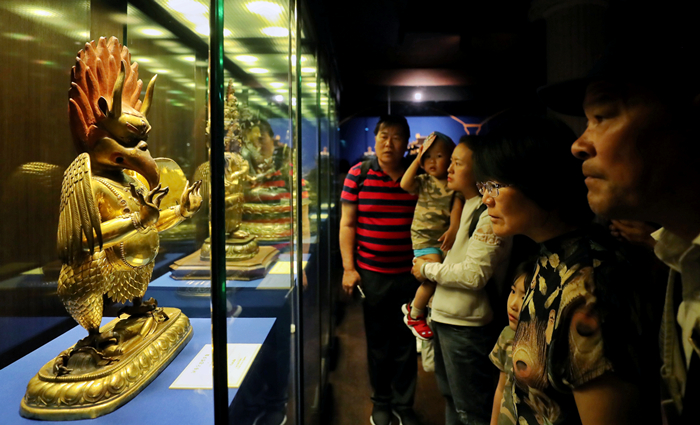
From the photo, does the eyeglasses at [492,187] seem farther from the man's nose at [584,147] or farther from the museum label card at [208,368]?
the museum label card at [208,368]

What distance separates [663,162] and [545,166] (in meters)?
0.44

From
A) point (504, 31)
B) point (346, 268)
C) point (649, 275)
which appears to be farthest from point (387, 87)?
point (649, 275)

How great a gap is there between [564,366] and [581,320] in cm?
9

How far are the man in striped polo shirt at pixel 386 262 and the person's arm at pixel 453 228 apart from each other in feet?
1.45

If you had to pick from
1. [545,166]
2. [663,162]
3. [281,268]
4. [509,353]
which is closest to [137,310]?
[281,268]

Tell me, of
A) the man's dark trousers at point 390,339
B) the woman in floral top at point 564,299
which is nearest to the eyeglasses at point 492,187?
the woman in floral top at point 564,299

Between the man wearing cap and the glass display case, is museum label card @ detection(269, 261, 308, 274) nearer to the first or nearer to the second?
the glass display case

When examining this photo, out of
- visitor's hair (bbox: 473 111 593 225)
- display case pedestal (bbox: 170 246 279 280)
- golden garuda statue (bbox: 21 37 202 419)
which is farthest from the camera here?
display case pedestal (bbox: 170 246 279 280)

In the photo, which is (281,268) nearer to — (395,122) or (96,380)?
(96,380)

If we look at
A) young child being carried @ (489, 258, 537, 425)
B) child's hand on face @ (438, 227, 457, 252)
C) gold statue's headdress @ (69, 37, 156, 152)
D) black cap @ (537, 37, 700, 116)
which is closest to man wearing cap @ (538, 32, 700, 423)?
black cap @ (537, 37, 700, 116)

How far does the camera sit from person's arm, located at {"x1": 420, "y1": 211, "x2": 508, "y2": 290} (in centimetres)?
144

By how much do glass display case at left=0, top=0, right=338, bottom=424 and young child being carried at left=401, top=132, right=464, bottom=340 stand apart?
2.01 feet

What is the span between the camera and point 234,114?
1452 millimetres

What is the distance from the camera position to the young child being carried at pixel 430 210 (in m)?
1.91
